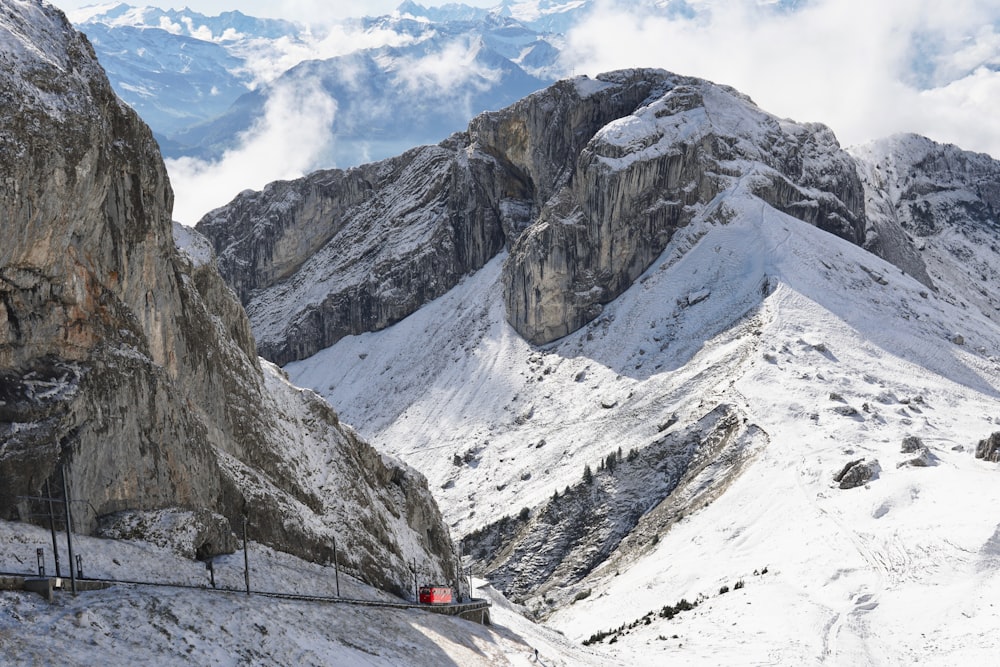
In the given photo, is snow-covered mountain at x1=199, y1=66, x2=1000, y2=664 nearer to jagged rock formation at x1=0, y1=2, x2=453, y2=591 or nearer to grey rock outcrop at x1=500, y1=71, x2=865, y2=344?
grey rock outcrop at x1=500, y1=71, x2=865, y2=344

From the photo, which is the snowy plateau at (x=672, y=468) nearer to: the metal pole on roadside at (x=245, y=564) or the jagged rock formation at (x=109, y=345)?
the metal pole on roadside at (x=245, y=564)

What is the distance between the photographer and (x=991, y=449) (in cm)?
7862

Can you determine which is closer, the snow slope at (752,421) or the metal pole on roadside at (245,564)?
the metal pole on roadside at (245,564)

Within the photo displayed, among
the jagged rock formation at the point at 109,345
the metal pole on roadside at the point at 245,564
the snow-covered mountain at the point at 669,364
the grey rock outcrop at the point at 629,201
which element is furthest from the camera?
the grey rock outcrop at the point at 629,201

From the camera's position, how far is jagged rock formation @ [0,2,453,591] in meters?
30.0

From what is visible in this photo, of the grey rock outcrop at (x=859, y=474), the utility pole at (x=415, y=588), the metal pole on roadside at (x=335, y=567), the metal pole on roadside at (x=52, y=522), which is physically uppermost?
the metal pole on roadside at (x=52, y=522)

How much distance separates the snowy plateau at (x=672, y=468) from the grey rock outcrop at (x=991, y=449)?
25cm

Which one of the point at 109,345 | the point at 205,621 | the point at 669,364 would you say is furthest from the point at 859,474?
the point at 205,621

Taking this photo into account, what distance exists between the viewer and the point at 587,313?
139m

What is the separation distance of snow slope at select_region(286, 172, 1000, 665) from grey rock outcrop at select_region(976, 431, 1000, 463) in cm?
183

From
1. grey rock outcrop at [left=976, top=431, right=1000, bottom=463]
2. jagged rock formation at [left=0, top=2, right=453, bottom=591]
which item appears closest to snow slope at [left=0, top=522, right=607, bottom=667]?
jagged rock formation at [left=0, top=2, right=453, bottom=591]

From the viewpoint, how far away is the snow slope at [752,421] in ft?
186

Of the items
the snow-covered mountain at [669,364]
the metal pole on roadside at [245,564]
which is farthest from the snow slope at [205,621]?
the snow-covered mountain at [669,364]

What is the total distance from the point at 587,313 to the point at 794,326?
110ft
